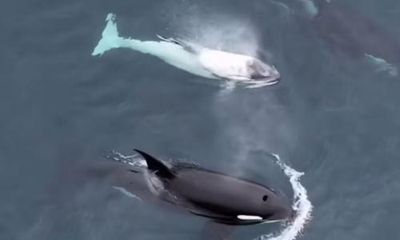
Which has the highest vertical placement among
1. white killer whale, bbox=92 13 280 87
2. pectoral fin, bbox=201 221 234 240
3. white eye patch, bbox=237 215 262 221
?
white killer whale, bbox=92 13 280 87

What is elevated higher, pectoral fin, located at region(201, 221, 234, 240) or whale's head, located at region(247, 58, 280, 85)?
whale's head, located at region(247, 58, 280, 85)

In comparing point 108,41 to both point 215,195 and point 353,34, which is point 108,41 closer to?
point 215,195

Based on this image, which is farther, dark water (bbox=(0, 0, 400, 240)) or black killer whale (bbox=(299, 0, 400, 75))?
black killer whale (bbox=(299, 0, 400, 75))

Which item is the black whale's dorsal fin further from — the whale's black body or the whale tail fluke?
the whale's black body

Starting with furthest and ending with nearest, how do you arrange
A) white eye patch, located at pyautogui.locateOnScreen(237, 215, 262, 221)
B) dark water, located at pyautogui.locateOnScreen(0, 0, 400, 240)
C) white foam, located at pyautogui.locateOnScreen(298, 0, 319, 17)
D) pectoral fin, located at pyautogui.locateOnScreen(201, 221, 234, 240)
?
white foam, located at pyautogui.locateOnScreen(298, 0, 319, 17)
dark water, located at pyautogui.locateOnScreen(0, 0, 400, 240)
pectoral fin, located at pyautogui.locateOnScreen(201, 221, 234, 240)
white eye patch, located at pyautogui.locateOnScreen(237, 215, 262, 221)

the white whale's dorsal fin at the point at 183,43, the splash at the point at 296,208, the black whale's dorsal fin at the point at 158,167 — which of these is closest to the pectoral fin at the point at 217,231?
the splash at the point at 296,208

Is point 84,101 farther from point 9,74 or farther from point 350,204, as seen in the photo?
point 350,204

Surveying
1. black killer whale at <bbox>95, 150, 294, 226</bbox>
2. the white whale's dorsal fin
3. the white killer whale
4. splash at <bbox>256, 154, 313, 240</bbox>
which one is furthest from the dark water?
black killer whale at <bbox>95, 150, 294, 226</bbox>
